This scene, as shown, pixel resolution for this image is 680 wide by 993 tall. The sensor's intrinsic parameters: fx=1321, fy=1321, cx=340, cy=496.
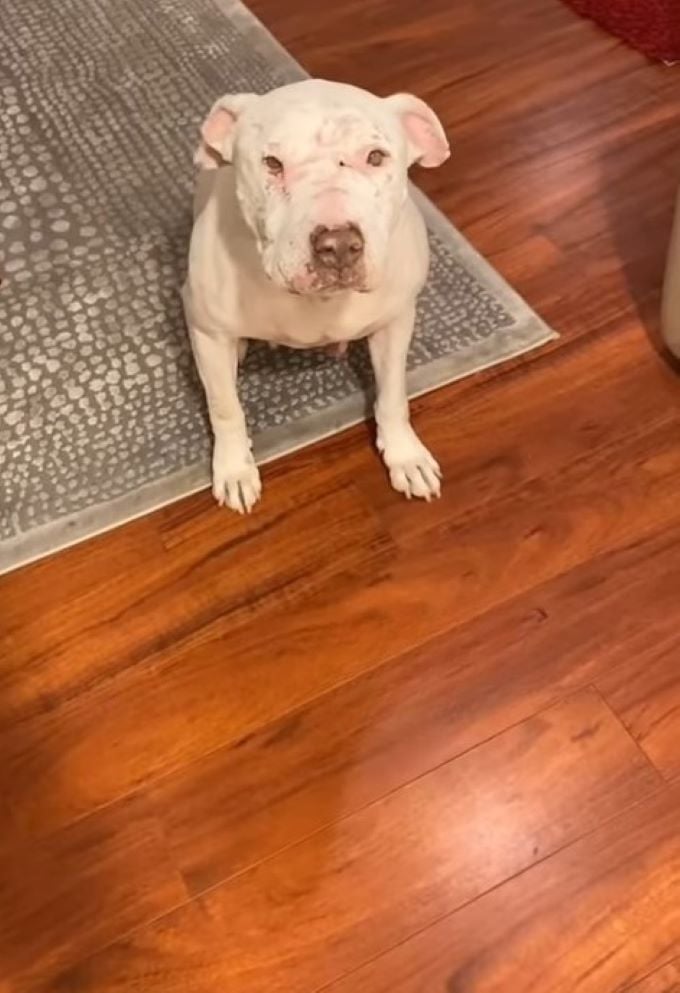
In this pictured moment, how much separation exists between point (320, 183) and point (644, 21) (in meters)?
1.33

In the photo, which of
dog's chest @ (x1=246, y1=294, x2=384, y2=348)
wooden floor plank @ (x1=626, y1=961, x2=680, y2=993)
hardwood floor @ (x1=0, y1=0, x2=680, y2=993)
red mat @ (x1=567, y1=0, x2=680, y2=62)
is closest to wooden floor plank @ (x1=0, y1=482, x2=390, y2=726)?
hardwood floor @ (x1=0, y1=0, x2=680, y2=993)

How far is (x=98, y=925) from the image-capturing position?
4.60 feet

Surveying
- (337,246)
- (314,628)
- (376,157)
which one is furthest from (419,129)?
(314,628)

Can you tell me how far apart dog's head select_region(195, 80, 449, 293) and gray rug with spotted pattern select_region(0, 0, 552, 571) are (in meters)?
0.49

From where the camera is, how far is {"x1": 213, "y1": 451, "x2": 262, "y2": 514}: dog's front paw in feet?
5.62

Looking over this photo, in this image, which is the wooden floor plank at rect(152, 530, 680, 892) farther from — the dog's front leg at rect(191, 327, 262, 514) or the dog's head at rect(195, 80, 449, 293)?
the dog's head at rect(195, 80, 449, 293)

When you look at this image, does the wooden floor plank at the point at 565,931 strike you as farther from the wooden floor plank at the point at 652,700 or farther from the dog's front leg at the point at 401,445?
the dog's front leg at the point at 401,445

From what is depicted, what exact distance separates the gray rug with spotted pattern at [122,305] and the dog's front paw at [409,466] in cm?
11

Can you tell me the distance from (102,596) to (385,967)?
0.58 m

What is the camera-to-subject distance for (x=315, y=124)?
1.29 m

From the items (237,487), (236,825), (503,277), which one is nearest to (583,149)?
(503,277)

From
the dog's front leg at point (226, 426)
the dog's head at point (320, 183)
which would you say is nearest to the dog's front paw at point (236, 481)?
the dog's front leg at point (226, 426)

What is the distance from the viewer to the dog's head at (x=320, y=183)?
1263mm

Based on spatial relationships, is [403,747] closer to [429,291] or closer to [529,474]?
[529,474]
